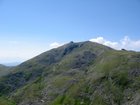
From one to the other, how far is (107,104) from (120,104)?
11096 mm

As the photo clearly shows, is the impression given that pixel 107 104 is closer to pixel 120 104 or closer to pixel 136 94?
pixel 120 104

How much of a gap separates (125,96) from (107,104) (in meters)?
15.8

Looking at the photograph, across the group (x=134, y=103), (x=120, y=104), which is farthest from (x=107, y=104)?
(x=134, y=103)

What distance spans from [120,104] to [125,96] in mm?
9555

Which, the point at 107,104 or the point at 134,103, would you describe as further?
the point at 107,104

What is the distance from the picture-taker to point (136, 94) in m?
194

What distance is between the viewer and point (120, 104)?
193m

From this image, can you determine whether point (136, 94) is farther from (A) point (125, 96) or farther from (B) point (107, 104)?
(B) point (107, 104)

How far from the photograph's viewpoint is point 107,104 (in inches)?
7830

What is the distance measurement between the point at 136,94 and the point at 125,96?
923 centimetres

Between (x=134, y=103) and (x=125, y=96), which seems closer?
(x=134, y=103)

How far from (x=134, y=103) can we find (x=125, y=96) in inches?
604

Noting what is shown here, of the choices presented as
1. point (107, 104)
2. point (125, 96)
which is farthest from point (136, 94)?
point (107, 104)

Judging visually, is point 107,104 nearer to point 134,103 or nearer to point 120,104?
point 120,104
